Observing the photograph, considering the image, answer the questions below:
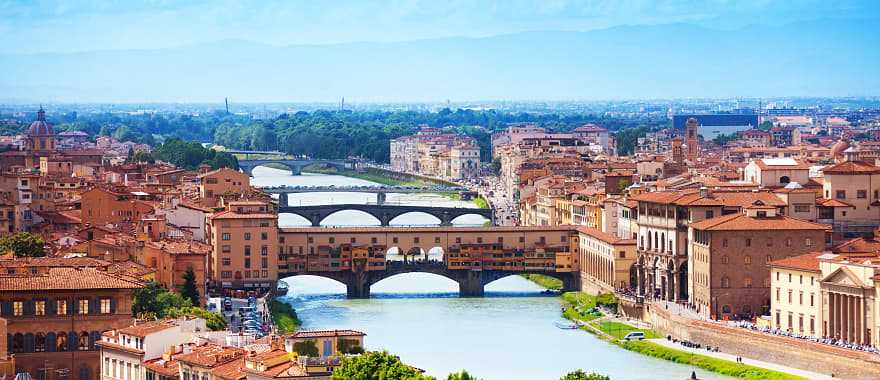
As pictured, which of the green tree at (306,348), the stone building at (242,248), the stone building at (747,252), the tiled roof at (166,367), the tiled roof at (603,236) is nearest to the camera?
the green tree at (306,348)

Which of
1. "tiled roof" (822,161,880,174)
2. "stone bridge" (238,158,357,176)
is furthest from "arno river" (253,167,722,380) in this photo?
"stone bridge" (238,158,357,176)

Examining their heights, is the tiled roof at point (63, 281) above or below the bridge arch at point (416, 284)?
above

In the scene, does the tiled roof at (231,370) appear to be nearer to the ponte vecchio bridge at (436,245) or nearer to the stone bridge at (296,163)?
the ponte vecchio bridge at (436,245)

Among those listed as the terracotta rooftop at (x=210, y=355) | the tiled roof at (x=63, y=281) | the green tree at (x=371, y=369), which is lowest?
the terracotta rooftop at (x=210, y=355)

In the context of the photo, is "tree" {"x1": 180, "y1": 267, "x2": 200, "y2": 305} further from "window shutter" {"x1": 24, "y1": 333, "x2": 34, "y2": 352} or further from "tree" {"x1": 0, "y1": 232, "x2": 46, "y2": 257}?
"window shutter" {"x1": 24, "y1": 333, "x2": 34, "y2": 352}

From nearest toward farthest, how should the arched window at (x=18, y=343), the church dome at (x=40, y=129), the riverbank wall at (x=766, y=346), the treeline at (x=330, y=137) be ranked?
the arched window at (x=18, y=343) < the riverbank wall at (x=766, y=346) < the church dome at (x=40, y=129) < the treeline at (x=330, y=137)

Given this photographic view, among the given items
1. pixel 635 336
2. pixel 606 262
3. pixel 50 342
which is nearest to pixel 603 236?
pixel 606 262

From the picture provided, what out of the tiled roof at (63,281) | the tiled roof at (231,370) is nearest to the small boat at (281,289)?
the tiled roof at (63,281)
